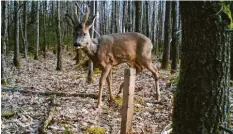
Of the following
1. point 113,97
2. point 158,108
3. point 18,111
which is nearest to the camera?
point 18,111

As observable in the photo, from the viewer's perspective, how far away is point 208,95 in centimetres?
320

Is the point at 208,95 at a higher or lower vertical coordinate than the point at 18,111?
higher

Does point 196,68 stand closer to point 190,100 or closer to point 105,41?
point 190,100

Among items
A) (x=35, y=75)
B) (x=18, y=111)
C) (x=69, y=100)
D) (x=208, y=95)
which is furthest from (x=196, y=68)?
(x=35, y=75)

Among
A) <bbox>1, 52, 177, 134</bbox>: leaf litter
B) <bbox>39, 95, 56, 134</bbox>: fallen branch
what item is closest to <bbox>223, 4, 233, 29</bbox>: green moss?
<bbox>1, 52, 177, 134</bbox>: leaf litter

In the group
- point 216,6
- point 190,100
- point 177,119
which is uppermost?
point 216,6

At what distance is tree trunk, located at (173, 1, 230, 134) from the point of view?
309 centimetres

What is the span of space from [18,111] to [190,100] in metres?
4.39

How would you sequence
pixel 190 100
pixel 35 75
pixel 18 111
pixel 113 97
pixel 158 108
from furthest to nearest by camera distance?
pixel 35 75 < pixel 113 97 < pixel 158 108 < pixel 18 111 < pixel 190 100

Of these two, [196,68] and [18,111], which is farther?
[18,111]

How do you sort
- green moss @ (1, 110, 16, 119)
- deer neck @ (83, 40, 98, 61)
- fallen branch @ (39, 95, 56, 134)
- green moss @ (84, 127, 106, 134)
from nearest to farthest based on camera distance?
fallen branch @ (39, 95, 56, 134) < green moss @ (84, 127, 106, 134) < green moss @ (1, 110, 16, 119) < deer neck @ (83, 40, 98, 61)

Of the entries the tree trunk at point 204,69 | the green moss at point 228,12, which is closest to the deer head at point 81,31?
the tree trunk at point 204,69

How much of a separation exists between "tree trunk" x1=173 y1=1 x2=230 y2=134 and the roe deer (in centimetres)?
462

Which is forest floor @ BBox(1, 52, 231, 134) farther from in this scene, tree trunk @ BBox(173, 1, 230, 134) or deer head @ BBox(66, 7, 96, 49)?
tree trunk @ BBox(173, 1, 230, 134)
